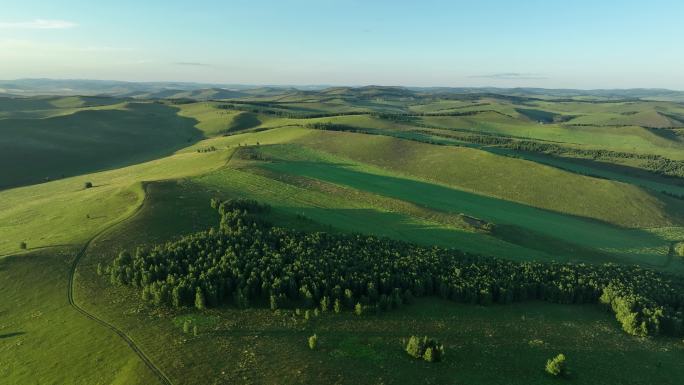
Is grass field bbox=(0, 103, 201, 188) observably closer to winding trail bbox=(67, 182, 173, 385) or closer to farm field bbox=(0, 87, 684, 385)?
farm field bbox=(0, 87, 684, 385)

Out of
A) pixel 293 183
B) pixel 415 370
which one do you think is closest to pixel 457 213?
pixel 293 183

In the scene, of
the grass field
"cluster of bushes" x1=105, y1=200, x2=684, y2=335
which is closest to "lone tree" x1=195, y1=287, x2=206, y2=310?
"cluster of bushes" x1=105, y1=200, x2=684, y2=335

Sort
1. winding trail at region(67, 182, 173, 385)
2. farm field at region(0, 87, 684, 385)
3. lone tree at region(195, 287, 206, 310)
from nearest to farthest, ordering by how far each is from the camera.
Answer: winding trail at region(67, 182, 173, 385)
farm field at region(0, 87, 684, 385)
lone tree at region(195, 287, 206, 310)

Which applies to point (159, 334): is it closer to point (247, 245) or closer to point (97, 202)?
point (247, 245)

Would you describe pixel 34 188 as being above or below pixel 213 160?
below

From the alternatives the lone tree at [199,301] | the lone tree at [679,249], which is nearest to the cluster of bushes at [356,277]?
the lone tree at [199,301]

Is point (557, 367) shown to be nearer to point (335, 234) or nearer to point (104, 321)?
point (335, 234)

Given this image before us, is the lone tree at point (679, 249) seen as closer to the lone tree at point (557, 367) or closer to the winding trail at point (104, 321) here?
the lone tree at point (557, 367)
